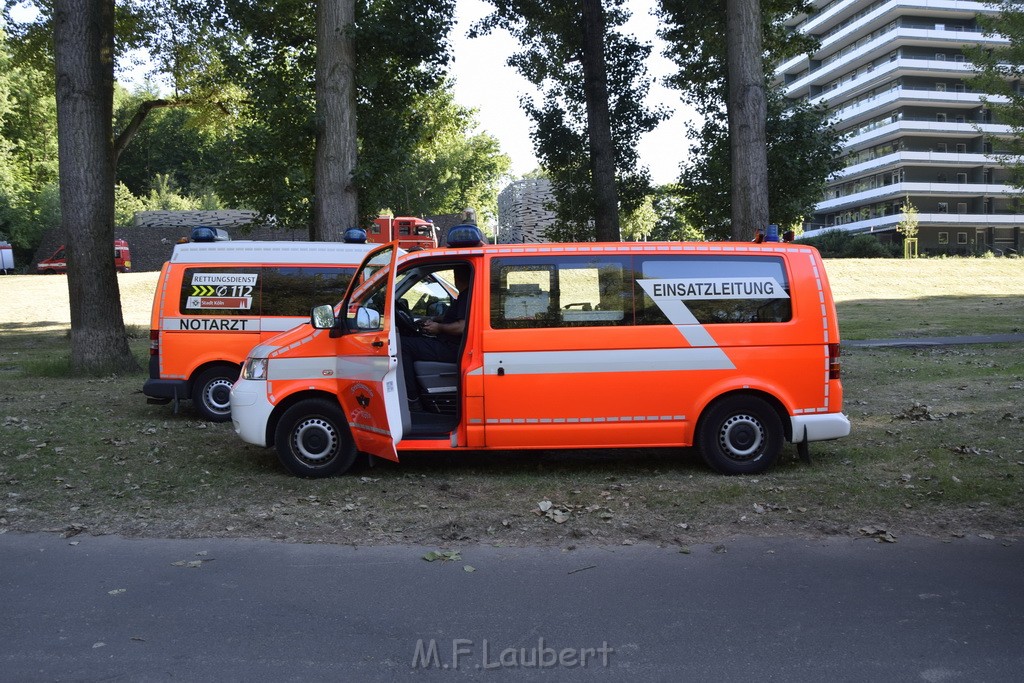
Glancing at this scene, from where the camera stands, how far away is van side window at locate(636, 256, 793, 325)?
7.81 metres

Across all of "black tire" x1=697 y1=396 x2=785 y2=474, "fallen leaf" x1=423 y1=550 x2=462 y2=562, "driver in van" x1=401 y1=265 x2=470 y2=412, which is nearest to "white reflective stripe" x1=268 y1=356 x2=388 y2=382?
"driver in van" x1=401 y1=265 x2=470 y2=412

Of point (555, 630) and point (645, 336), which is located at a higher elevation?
point (645, 336)

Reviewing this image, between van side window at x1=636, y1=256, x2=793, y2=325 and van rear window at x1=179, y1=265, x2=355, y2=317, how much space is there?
186 inches

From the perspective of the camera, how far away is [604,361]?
7.73 metres

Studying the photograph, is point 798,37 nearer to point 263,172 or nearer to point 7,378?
point 263,172

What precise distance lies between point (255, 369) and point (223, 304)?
3.51m

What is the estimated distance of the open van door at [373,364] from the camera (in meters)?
7.24

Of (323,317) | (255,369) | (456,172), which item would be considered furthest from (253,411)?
(456,172)

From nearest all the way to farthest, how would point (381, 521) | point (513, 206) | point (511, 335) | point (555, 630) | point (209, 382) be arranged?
point (555, 630) < point (381, 521) < point (511, 335) < point (209, 382) < point (513, 206)

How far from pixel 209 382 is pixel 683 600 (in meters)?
7.79

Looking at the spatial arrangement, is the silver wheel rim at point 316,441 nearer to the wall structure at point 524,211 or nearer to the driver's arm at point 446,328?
the driver's arm at point 446,328

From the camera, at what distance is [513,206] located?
4741cm

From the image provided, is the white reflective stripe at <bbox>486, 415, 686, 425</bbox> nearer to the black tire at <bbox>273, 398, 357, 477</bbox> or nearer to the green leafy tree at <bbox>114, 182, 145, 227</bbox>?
the black tire at <bbox>273, 398, 357, 477</bbox>

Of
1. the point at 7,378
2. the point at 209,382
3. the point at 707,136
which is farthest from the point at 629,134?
the point at 7,378
